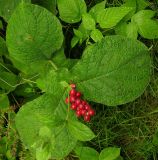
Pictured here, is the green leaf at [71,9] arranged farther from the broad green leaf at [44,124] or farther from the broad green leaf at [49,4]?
the broad green leaf at [44,124]

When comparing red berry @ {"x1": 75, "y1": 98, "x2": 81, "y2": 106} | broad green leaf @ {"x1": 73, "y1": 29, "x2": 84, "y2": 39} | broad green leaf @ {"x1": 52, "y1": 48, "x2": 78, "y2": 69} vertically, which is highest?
broad green leaf @ {"x1": 73, "y1": 29, "x2": 84, "y2": 39}

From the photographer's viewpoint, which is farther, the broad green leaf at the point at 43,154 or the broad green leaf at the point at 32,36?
the broad green leaf at the point at 32,36

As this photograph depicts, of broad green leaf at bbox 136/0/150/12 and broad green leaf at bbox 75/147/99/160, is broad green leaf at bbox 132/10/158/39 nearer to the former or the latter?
broad green leaf at bbox 136/0/150/12

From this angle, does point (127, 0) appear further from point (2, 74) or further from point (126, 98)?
point (2, 74)

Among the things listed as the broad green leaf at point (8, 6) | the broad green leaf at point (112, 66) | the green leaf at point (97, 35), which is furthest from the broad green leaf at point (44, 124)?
the broad green leaf at point (8, 6)

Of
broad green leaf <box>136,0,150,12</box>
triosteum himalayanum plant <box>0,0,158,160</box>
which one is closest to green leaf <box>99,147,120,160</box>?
Answer: triosteum himalayanum plant <box>0,0,158,160</box>

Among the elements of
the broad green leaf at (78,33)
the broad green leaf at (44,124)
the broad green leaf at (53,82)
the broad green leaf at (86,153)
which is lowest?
the broad green leaf at (86,153)
